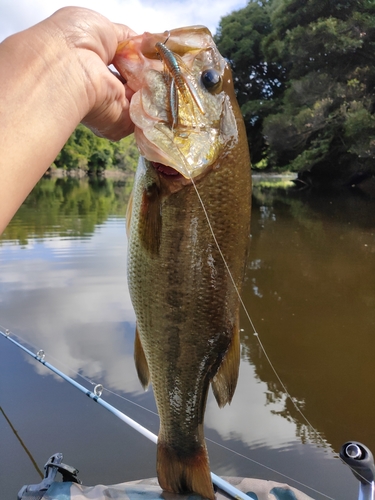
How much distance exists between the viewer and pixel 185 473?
1.55m

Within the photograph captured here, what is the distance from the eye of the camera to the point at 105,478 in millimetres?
2523

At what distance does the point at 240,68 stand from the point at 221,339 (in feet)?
108

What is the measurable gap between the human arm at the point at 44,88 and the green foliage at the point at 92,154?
48137mm

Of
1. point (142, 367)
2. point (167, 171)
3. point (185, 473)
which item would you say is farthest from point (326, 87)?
point (185, 473)

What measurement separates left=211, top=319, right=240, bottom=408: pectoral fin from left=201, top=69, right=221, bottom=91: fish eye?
0.87m

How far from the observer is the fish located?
1360mm

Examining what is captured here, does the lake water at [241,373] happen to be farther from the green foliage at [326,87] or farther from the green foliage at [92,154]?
the green foliage at [92,154]

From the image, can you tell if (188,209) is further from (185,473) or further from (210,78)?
(185,473)

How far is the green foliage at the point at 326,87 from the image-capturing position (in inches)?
714

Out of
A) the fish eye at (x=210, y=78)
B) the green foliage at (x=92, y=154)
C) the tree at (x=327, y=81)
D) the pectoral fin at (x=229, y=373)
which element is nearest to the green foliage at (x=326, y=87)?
the tree at (x=327, y=81)

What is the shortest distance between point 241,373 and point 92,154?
2160 inches

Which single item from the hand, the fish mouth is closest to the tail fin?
the fish mouth

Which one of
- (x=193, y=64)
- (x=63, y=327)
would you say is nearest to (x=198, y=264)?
(x=193, y=64)

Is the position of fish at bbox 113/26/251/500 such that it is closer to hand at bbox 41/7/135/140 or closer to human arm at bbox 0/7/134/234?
hand at bbox 41/7/135/140
